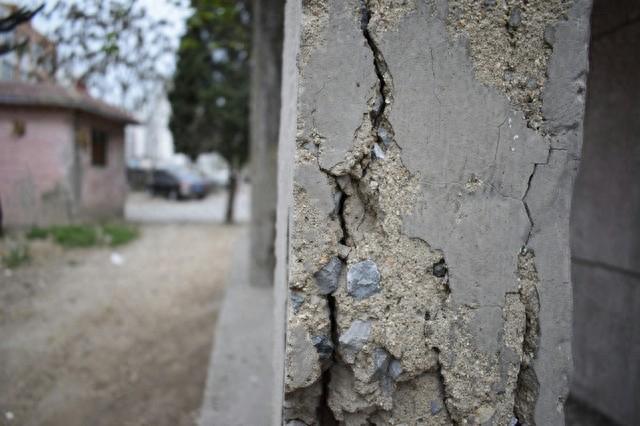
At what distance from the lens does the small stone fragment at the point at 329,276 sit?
4.17 ft

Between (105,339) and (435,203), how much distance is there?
3.87 m

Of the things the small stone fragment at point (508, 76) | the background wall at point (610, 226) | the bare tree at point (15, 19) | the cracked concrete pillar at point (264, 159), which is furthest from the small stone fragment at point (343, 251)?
the cracked concrete pillar at point (264, 159)

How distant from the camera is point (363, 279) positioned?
4.21 ft

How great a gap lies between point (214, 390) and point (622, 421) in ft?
7.57

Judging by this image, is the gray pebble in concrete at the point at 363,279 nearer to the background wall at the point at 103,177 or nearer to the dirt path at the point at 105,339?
the dirt path at the point at 105,339

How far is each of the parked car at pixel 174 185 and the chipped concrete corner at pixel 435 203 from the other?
1916cm

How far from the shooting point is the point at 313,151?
4.11 ft

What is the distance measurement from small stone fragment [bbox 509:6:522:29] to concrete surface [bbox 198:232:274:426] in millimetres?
2053

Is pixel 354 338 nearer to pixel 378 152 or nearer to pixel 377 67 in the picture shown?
pixel 378 152

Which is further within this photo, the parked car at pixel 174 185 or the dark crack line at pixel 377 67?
the parked car at pixel 174 185

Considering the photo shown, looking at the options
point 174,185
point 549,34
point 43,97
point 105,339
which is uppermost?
point 43,97

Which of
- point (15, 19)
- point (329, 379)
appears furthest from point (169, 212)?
point (329, 379)

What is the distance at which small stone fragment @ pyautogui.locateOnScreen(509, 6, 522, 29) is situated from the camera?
1.29m

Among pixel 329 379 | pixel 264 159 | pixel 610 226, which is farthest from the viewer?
pixel 264 159
